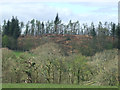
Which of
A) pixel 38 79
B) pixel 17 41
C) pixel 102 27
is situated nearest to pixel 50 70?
pixel 38 79

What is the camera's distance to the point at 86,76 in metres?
39.7

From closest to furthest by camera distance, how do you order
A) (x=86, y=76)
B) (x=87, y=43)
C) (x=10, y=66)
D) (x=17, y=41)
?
1. (x=10, y=66)
2. (x=86, y=76)
3. (x=87, y=43)
4. (x=17, y=41)

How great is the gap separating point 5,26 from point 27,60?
2413 inches

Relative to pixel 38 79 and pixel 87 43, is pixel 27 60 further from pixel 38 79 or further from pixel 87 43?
pixel 87 43

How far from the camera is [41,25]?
98562mm

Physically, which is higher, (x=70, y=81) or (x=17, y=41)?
(x=17, y=41)

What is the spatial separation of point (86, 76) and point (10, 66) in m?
12.2

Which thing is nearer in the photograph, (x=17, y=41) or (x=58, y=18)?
(x=17, y=41)

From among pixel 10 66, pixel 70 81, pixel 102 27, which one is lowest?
pixel 70 81

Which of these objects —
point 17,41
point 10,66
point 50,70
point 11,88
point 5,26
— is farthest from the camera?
point 5,26

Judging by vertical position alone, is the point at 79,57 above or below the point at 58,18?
below

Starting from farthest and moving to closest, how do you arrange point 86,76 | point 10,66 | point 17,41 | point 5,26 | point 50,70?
point 5,26 < point 17,41 < point 86,76 < point 50,70 < point 10,66

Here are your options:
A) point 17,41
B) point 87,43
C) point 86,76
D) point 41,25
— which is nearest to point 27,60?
point 86,76

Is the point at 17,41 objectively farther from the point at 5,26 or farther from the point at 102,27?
the point at 102,27
